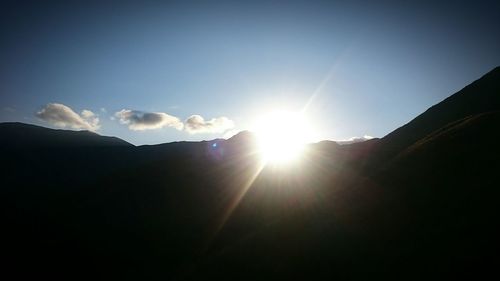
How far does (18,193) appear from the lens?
137250 millimetres

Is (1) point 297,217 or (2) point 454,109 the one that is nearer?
(1) point 297,217

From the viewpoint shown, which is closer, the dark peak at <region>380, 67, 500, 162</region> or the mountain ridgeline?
the mountain ridgeline

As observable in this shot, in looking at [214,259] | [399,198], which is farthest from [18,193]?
[399,198]

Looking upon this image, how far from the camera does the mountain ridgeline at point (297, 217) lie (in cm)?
2793

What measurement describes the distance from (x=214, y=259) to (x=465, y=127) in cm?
4007

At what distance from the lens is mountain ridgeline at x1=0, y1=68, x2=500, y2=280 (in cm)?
2793

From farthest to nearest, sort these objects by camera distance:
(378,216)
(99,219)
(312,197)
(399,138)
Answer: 1. (399,138)
2. (99,219)
3. (312,197)
4. (378,216)

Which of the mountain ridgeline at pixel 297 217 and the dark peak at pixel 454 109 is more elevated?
the dark peak at pixel 454 109

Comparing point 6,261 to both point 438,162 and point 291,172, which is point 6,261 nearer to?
point 291,172

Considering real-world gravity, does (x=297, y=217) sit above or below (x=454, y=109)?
below

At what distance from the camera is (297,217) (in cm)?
4581

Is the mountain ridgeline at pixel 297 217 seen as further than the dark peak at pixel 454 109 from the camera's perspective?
No

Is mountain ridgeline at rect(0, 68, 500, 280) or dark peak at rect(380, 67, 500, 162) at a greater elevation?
dark peak at rect(380, 67, 500, 162)

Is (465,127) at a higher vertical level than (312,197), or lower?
higher
